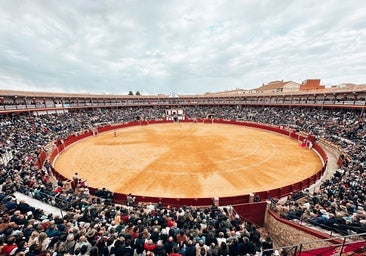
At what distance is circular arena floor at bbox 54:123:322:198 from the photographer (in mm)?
16000

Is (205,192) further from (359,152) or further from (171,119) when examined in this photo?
(171,119)

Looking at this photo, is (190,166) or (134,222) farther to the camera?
(190,166)

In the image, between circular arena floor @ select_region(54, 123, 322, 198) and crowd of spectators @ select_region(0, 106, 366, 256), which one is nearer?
crowd of spectators @ select_region(0, 106, 366, 256)

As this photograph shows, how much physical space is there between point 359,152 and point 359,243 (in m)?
17.5

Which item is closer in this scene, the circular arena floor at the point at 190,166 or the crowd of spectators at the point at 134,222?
the crowd of spectators at the point at 134,222

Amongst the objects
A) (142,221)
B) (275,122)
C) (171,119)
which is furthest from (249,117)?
(142,221)

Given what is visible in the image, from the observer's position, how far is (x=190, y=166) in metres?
20.6

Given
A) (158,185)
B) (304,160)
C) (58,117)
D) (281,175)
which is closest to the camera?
(158,185)

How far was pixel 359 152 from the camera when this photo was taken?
18.9m

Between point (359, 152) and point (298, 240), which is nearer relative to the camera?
point (298, 240)

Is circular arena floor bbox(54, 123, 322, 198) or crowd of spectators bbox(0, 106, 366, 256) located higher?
crowd of spectators bbox(0, 106, 366, 256)

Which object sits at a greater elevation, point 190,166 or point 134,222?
point 134,222

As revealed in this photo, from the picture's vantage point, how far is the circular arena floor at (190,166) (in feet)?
52.5

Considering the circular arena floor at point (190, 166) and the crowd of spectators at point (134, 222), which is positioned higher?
the crowd of spectators at point (134, 222)
